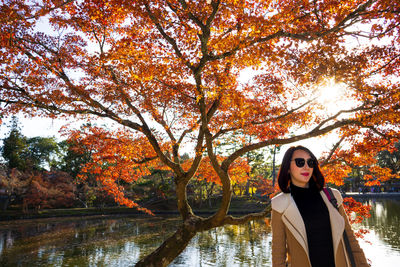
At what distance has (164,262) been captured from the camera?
6.53 m

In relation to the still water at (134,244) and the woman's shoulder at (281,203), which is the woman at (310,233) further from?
the still water at (134,244)

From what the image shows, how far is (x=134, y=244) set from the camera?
1554 cm

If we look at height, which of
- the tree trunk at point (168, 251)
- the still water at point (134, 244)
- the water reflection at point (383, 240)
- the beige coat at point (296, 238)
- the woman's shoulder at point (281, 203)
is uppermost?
the woman's shoulder at point (281, 203)

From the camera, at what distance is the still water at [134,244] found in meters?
12.1

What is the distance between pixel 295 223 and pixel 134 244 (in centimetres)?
1532

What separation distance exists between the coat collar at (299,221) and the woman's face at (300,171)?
0.72 ft

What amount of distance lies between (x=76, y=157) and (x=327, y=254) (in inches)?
1409

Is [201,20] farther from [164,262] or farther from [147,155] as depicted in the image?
[164,262]

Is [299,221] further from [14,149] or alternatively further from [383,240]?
[14,149]

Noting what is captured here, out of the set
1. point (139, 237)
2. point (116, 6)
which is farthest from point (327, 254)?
point (139, 237)

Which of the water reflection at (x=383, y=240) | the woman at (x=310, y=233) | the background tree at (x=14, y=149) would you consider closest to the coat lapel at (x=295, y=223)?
the woman at (x=310, y=233)

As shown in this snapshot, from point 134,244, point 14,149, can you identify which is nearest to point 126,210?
point 134,244

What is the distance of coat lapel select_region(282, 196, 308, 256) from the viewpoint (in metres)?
1.97

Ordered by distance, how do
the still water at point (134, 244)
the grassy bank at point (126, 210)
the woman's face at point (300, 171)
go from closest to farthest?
the woman's face at point (300, 171) < the still water at point (134, 244) < the grassy bank at point (126, 210)
